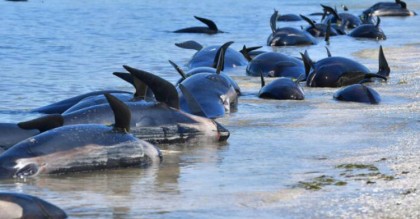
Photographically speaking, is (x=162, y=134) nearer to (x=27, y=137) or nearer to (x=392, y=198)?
(x=27, y=137)

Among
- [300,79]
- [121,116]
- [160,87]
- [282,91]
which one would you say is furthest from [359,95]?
[121,116]

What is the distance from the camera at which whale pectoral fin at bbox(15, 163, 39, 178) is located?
19.9 feet

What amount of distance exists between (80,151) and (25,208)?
1.54 meters

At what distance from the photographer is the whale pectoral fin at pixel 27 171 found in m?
6.06

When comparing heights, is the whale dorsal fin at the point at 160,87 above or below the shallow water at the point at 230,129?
above

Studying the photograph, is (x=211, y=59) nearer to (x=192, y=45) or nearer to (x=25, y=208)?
(x=192, y=45)

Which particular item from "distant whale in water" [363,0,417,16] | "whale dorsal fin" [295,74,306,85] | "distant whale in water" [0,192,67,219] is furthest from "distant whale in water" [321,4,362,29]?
"distant whale in water" [0,192,67,219]

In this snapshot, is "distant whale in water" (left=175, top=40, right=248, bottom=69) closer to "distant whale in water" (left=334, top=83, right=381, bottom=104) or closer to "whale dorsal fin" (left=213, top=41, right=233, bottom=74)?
"whale dorsal fin" (left=213, top=41, right=233, bottom=74)

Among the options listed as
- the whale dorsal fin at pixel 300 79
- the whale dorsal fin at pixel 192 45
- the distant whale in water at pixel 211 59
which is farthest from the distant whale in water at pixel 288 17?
the whale dorsal fin at pixel 300 79

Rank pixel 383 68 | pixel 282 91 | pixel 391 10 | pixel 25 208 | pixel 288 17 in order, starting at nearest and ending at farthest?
pixel 25 208 < pixel 282 91 < pixel 383 68 < pixel 288 17 < pixel 391 10

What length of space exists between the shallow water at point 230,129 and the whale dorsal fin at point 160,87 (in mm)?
364

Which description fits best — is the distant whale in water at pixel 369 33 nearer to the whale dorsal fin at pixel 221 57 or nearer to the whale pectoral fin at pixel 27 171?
the whale dorsal fin at pixel 221 57

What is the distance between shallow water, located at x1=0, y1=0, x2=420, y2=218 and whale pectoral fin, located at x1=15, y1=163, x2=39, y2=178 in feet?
0.23

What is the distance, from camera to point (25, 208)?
4812 mm
